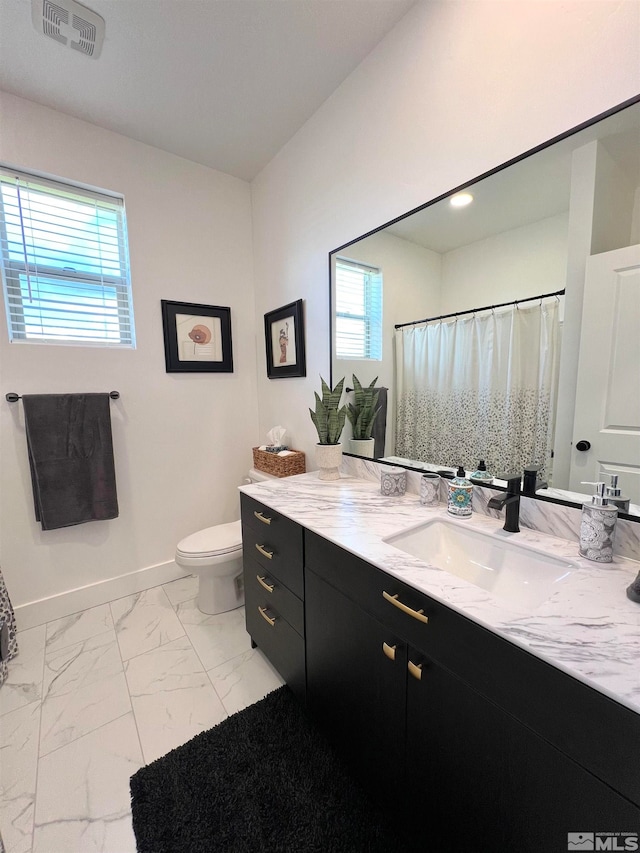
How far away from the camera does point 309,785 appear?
1.13 m

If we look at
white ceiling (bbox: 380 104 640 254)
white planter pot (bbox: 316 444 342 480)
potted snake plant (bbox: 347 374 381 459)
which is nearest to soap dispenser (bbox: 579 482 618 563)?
white ceiling (bbox: 380 104 640 254)

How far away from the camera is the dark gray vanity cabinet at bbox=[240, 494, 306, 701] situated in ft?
4.29

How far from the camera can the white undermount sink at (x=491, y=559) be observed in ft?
3.00

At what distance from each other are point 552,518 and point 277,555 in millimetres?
987

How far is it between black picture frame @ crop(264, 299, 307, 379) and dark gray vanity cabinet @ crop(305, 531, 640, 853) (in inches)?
48.9

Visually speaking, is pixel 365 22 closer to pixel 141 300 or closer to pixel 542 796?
pixel 141 300

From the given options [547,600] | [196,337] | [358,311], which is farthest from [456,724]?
[196,337]

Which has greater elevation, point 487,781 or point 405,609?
point 405,609

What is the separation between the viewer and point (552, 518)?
105 cm

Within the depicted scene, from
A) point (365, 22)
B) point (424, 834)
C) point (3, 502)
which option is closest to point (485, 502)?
point (424, 834)

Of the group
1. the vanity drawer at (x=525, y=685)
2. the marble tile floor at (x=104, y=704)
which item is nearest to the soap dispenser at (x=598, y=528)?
the vanity drawer at (x=525, y=685)

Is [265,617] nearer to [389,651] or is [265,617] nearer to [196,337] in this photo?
[389,651]

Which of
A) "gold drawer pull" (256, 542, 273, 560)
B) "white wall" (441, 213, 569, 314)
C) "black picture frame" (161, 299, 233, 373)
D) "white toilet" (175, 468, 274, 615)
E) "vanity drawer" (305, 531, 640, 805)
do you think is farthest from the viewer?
"black picture frame" (161, 299, 233, 373)

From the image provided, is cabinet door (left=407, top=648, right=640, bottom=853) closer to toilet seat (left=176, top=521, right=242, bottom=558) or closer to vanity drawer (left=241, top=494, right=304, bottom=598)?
vanity drawer (left=241, top=494, right=304, bottom=598)
